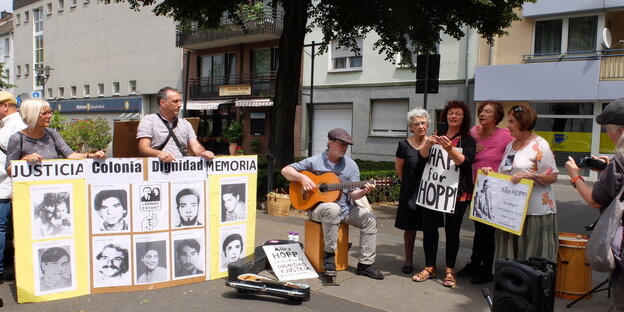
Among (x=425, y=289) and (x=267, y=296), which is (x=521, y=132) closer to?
(x=425, y=289)

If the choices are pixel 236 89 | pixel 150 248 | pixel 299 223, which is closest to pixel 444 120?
pixel 150 248

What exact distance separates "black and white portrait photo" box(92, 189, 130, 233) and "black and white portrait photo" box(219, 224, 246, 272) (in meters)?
1.01

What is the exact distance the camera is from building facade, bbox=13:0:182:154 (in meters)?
34.1

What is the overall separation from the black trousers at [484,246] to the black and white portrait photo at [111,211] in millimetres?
3670

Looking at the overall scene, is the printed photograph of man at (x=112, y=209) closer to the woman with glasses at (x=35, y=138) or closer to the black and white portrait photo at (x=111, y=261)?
the black and white portrait photo at (x=111, y=261)

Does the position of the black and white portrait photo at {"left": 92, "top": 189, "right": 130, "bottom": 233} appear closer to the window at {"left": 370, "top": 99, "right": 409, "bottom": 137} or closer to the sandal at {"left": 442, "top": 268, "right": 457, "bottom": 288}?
the sandal at {"left": 442, "top": 268, "right": 457, "bottom": 288}

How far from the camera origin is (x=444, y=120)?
5.10 metres

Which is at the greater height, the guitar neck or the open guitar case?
the guitar neck

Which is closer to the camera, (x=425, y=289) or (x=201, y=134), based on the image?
(x=425, y=289)

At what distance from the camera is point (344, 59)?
910 inches

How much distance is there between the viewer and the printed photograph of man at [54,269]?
425 cm

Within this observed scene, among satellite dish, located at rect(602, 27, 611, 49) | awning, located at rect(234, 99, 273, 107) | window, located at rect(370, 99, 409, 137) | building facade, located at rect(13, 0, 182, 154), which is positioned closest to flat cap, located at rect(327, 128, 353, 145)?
satellite dish, located at rect(602, 27, 611, 49)

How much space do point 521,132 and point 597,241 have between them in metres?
1.79

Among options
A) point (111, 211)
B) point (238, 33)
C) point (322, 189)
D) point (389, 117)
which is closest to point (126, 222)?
point (111, 211)
